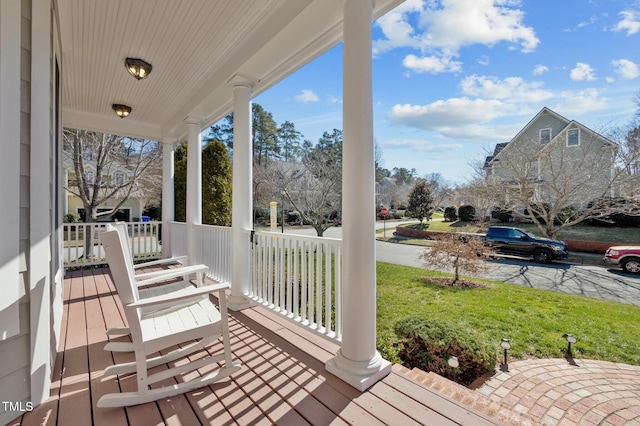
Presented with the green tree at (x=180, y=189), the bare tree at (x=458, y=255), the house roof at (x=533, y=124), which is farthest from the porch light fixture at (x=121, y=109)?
the house roof at (x=533, y=124)

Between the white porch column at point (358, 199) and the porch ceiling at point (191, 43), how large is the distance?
1.32 feet

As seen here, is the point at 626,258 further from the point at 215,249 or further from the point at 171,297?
the point at 171,297

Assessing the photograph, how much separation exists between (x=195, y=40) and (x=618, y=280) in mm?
7981

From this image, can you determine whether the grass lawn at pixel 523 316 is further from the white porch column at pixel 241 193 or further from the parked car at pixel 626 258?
the white porch column at pixel 241 193

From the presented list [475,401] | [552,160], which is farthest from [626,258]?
[475,401]

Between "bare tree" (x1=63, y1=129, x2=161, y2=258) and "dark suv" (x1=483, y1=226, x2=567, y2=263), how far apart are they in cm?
1029

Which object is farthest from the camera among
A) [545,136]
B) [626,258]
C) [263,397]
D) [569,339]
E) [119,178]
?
[119,178]

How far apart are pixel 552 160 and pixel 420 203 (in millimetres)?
8078

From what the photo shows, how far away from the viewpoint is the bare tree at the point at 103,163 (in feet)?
23.9

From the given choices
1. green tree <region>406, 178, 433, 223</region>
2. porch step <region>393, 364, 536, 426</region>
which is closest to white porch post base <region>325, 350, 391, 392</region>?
Answer: porch step <region>393, 364, 536, 426</region>

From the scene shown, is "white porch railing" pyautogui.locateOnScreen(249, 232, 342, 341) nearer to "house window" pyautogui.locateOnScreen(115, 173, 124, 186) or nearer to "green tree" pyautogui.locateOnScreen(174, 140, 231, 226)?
"green tree" pyautogui.locateOnScreen(174, 140, 231, 226)

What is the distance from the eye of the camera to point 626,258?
18.2ft

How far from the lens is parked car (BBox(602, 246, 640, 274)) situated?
5488 mm

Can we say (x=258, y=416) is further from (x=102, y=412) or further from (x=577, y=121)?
(x=577, y=121)
